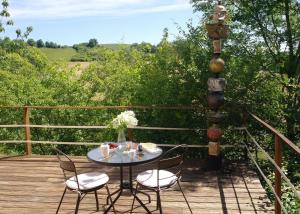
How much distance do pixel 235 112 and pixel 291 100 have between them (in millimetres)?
2343

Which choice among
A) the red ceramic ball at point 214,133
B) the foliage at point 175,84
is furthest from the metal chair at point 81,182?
the foliage at point 175,84

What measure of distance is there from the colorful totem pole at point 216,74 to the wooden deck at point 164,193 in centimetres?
56

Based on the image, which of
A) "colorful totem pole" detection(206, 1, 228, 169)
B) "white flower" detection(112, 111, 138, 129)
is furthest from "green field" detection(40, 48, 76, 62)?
"white flower" detection(112, 111, 138, 129)

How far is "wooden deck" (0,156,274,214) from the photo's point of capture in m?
4.82

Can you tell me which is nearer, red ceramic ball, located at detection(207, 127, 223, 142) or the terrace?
the terrace

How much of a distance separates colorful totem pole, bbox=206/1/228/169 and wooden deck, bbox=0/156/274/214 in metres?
0.56

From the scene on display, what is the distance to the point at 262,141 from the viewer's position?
7.76 metres

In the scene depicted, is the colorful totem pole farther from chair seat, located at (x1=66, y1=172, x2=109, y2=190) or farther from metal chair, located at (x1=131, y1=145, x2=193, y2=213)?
chair seat, located at (x1=66, y1=172, x2=109, y2=190)

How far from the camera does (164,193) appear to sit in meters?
5.29

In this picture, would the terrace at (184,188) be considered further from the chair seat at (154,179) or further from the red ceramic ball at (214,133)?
the chair seat at (154,179)

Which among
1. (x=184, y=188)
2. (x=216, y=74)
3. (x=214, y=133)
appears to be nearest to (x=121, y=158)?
(x=184, y=188)

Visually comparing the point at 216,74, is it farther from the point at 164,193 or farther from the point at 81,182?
the point at 81,182

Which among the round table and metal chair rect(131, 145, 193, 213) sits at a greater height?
the round table

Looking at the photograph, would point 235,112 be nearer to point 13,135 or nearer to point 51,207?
point 51,207
